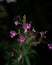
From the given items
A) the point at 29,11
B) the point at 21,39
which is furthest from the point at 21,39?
the point at 29,11

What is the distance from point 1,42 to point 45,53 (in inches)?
24.6

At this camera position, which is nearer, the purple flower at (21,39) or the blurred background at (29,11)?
the purple flower at (21,39)

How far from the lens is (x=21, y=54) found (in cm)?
339

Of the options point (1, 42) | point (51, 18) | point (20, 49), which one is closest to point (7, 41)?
point (1, 42)

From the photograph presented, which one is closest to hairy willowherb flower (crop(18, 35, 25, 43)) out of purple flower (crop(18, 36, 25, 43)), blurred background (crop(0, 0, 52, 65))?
purple flower (crop(18, 36, 25, 43))

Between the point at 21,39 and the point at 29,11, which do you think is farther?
the point at 29,11

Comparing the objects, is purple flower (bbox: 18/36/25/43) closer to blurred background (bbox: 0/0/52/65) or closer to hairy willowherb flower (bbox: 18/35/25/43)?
hairy willowherb flower (bbox: 18/35/25/43)

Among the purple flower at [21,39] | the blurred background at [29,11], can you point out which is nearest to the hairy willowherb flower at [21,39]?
the purple flower at [21,39]

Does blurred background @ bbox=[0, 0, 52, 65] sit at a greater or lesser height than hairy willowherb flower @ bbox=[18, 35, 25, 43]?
greater

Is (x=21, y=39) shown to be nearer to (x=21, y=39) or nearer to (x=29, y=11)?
(x=21, y=39)

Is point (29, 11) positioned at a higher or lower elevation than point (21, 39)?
higher

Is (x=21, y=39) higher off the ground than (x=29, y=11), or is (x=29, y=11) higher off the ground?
(x=29, y=11)

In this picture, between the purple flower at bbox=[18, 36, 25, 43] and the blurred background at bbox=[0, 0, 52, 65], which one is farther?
the blurred background at bbox=[0, 0, 52, 65]

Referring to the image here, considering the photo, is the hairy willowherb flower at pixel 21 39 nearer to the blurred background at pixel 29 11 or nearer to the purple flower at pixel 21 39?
the purple flower at pixel 21 39
